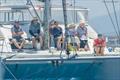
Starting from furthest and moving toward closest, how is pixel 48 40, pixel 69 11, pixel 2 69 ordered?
pixel 69 11, pixel 48 40, pixel 2 69

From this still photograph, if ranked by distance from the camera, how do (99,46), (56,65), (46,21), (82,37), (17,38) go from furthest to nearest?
(82,37) → (46,21) → (17,38) → (99,46) → (56,65)

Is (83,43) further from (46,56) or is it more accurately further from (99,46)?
(46,56)

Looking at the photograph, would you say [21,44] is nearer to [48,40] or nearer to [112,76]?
[48,40]

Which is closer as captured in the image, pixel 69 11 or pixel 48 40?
pixel 48 40

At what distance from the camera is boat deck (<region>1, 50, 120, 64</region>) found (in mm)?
19578

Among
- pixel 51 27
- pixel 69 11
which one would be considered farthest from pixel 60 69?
pixel 69 11

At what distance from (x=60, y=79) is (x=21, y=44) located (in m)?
1.69

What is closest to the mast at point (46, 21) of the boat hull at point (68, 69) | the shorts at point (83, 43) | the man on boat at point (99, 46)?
the boat hull at point (68, 69)

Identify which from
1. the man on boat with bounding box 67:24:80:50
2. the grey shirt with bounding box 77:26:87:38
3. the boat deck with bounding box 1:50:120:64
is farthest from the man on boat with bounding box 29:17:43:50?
the grey shirt with bounding box 77:26:87:38

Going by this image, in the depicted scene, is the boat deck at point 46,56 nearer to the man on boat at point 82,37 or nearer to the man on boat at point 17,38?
the man on boat at point 17,38

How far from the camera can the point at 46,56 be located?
65.4 feet

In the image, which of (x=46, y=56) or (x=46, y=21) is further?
(x=46, y=21)

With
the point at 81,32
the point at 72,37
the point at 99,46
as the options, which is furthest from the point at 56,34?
the point at 99,46

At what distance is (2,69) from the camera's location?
63.6ft
